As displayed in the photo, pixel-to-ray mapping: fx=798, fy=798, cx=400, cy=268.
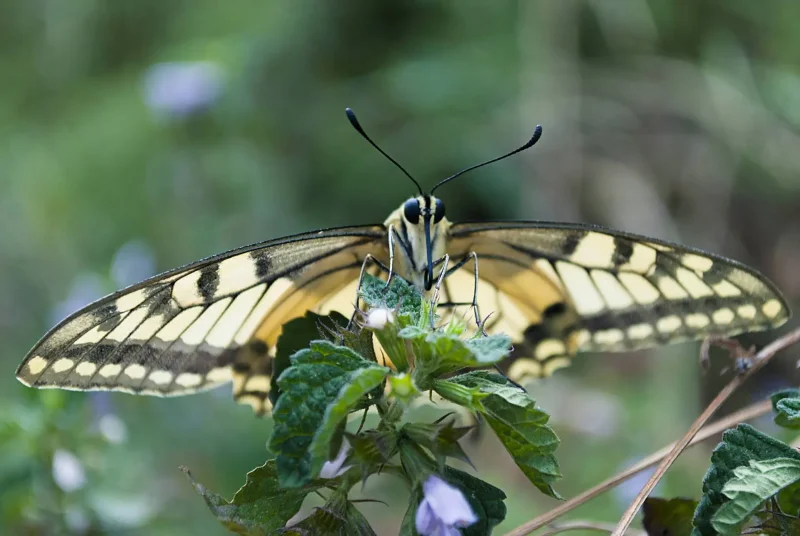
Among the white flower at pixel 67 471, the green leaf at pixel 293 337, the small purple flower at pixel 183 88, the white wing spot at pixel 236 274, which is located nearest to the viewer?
the green leaf at pixel 293 337

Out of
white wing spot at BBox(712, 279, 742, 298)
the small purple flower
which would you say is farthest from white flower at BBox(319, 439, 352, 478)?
the small purple flower

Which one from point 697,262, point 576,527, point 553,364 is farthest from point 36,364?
point 697,262

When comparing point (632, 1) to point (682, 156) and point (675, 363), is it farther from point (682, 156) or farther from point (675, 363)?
point (675, 363)

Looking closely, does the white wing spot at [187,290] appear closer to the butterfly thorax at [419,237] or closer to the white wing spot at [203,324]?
the white wing spot at [203,324]

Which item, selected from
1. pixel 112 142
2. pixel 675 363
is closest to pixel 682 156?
pixel 675 363

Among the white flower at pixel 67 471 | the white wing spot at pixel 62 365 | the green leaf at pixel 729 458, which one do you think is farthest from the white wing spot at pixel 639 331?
the white flower at pixel 67 471

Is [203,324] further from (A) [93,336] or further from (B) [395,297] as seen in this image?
(B) [395,297]
